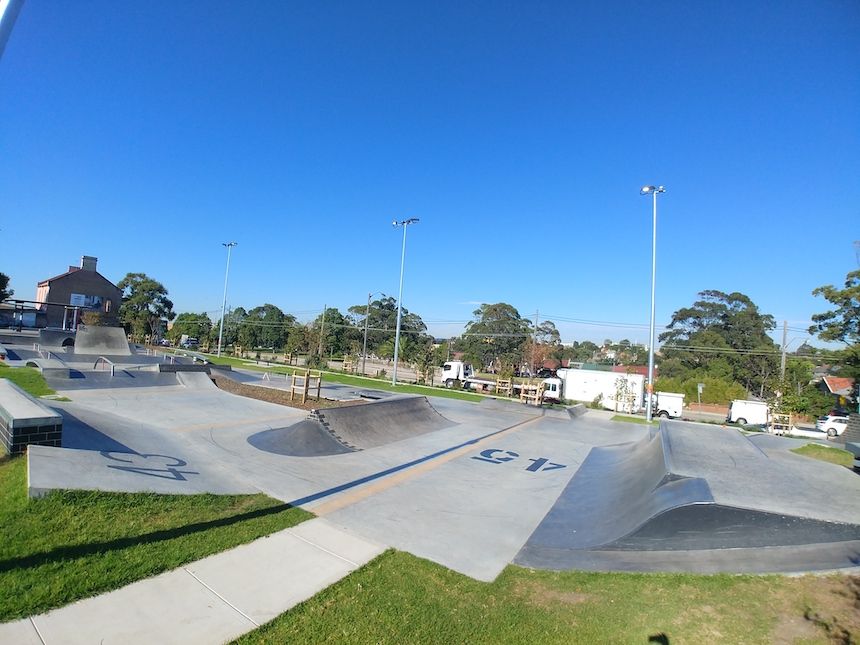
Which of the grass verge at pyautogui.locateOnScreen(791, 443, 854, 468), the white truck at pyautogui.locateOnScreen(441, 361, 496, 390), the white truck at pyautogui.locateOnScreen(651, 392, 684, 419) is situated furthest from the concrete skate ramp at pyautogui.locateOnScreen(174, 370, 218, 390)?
the white truck at pyautogui.locateOnScreen(651, 392, 684, 419)

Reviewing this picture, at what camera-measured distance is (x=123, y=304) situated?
66500 millimetres

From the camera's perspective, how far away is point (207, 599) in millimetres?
3740

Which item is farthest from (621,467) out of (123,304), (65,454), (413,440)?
(123,304)

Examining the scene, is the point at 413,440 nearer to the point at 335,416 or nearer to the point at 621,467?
the point at 335,416

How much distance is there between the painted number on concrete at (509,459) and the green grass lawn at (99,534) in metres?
5.77

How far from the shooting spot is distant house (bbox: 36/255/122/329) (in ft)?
205

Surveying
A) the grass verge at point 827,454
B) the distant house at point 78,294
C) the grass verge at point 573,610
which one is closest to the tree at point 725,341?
the grass verge at point 827,454

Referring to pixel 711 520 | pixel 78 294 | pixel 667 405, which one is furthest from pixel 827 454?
pixel 78 294

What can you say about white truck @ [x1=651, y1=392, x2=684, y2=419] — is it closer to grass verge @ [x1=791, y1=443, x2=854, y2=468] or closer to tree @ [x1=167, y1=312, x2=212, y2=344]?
grass verge @ [x1=791, y1=443, x2=854, y2=468]

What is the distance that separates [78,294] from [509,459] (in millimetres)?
77756

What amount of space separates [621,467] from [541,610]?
6660mm

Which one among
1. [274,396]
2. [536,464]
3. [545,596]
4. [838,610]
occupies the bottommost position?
[536,464]

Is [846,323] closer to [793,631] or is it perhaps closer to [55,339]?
[793,631]

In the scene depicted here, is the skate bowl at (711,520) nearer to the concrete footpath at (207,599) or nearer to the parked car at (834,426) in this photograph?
the concrete footpath at (207,599)
